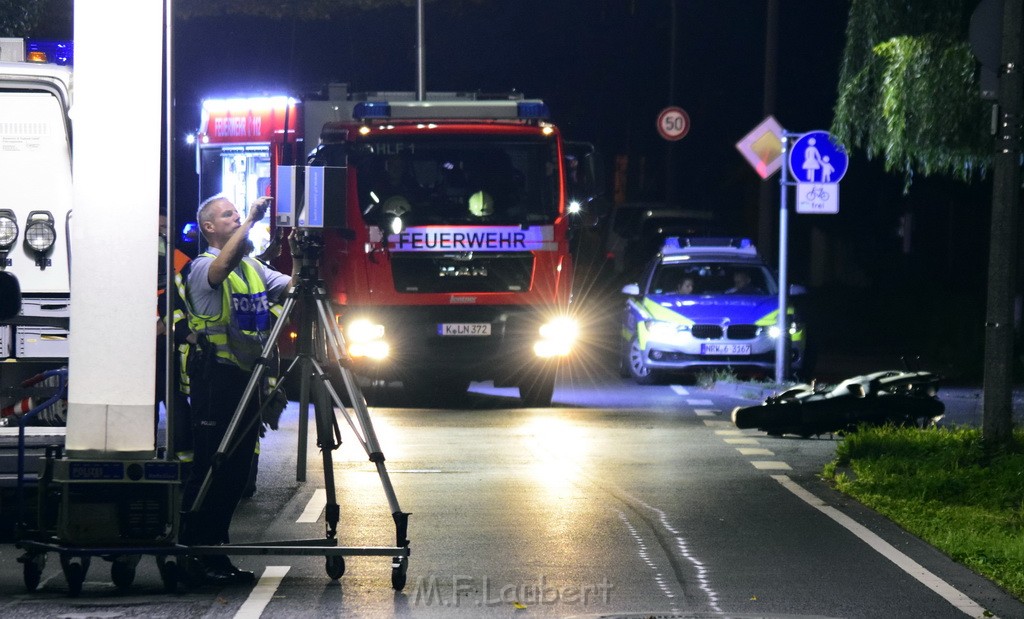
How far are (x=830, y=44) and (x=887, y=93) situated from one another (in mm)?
20434

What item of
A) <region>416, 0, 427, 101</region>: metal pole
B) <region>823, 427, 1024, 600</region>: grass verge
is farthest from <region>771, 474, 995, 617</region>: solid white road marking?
<region>416, 0, 427, 101</region>: metal pole

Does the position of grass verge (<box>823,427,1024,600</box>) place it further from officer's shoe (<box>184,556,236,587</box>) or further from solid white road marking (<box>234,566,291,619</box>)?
officer's shoe (<box>184,556,236,587</box>)

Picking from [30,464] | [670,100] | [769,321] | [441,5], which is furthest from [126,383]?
[441,5]

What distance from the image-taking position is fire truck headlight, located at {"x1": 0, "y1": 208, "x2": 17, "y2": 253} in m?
11.4

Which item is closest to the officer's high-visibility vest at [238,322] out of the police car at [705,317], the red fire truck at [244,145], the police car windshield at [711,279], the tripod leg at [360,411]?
the tripod leg at [360,411]

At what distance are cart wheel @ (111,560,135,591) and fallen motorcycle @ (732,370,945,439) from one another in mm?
8185

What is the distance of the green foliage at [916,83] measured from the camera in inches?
637

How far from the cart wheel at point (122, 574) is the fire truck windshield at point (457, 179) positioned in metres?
10.3

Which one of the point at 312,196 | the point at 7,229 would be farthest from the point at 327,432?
the point at 7,229

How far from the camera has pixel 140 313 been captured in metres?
8.23

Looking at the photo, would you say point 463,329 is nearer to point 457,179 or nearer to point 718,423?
point 457,179

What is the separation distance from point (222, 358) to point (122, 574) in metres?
1.15

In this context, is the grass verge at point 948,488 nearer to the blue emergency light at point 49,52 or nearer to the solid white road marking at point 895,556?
the solid white road marking at point 895,556

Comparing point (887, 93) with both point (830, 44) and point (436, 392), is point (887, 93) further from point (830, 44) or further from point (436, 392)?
point (830, 44)
